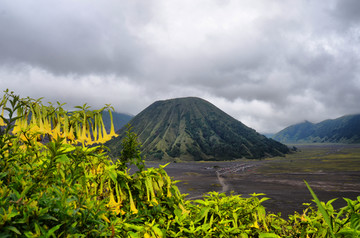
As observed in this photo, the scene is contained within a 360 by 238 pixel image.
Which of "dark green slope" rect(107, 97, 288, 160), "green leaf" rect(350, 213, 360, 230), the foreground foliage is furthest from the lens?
"dark green slope" rect(107, 97, 288, 160)

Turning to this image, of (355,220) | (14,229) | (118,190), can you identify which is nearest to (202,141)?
(118,190)

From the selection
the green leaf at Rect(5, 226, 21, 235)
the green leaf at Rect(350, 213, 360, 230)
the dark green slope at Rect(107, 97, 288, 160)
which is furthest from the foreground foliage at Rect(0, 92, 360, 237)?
the dark green slope at Rect(107, 97, 288, 160)

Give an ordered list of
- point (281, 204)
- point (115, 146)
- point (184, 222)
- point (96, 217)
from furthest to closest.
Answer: point (115, 146)
point (281, 204)
point (184, 222)
point (96, 217)

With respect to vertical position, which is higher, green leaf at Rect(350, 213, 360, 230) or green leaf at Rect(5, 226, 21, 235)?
green leaf at Rect(5, 226, 21, 235)

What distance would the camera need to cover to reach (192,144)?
15638cm

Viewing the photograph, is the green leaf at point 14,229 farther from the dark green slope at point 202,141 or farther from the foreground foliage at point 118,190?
the dark green slope at point 202,141

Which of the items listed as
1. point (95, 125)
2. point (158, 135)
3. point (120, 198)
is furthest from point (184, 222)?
point (158, 135)

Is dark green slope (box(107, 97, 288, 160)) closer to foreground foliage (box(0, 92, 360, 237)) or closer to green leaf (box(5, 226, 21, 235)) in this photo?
foreground foliage (box(0, 92, 360, 237))

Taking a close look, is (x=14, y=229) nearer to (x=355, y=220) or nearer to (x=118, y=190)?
(x=118, y=190)

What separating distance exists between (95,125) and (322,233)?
7.87 feet

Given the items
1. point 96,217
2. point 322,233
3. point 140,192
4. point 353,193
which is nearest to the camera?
point 96,217

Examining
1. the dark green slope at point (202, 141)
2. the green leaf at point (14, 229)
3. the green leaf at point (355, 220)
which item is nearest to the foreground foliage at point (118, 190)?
the green leaf at point (355, 220)

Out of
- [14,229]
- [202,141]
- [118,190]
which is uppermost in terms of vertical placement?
[14,229]

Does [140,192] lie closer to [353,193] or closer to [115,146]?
[353,193]
